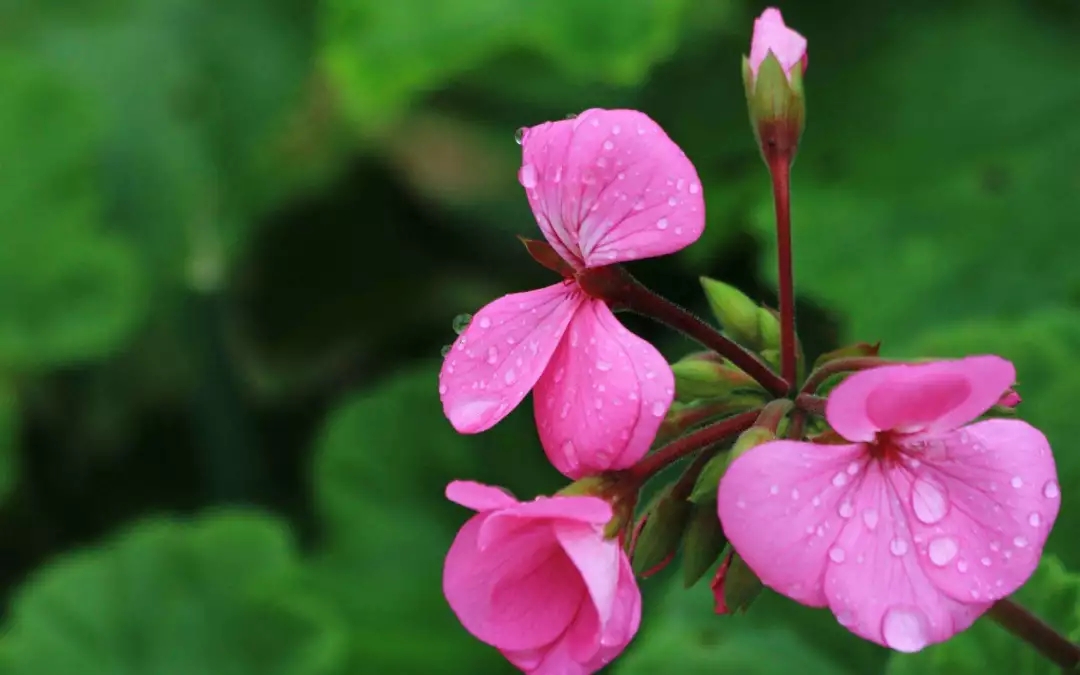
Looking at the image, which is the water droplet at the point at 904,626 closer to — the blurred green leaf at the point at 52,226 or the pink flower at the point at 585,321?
the pink flower at the point at 585,321

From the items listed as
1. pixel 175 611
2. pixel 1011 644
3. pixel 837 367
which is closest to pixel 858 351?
pixel 837 367

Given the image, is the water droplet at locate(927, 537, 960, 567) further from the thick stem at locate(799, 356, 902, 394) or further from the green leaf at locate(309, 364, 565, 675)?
the green leaf at locate(309, 364, 565, 675)

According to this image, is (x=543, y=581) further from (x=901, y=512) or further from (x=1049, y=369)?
(x=1049, y=369)

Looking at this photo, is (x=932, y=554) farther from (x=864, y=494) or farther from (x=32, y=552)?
(x=32, y=552)

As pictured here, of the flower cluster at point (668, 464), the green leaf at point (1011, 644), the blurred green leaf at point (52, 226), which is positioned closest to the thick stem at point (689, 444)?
the flower cluster at point (668, 464)

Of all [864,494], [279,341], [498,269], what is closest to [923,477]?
[864,494]

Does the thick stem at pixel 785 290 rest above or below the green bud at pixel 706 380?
above
